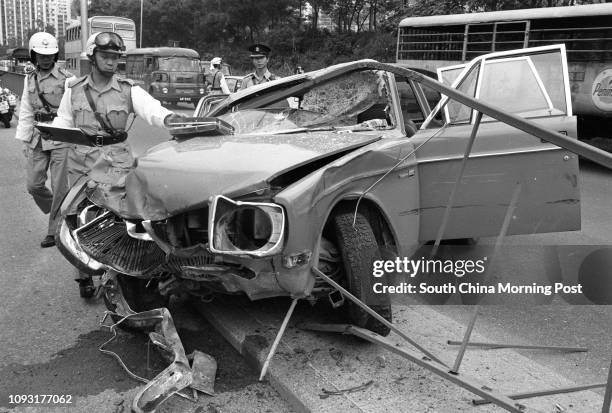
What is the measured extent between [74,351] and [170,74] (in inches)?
886

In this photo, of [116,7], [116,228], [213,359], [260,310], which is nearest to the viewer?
[213,359]

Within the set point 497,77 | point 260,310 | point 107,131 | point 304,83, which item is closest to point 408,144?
point 304,83

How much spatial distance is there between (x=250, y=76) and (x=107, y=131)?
3508 mm

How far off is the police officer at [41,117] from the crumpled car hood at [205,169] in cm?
206

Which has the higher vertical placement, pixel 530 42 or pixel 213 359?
pixel 530 42

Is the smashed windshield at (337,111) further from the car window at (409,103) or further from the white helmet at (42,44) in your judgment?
the white helmet at (42,44)

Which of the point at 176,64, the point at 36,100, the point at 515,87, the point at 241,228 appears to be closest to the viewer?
the point at 241,228

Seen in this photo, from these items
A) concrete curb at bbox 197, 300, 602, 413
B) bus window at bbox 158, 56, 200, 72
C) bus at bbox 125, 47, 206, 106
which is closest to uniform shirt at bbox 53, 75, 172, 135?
concrete curb at bbox 197, 300, 602, 413

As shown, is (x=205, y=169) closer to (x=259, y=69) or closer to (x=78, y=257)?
(x=78, y=257)

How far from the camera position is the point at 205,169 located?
2.99 m

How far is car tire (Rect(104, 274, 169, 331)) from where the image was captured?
3611mm

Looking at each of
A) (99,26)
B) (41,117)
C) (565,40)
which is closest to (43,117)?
(41,117)

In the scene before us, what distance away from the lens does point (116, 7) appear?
6306 cm

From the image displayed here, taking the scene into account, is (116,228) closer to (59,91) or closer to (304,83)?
(304,83)
